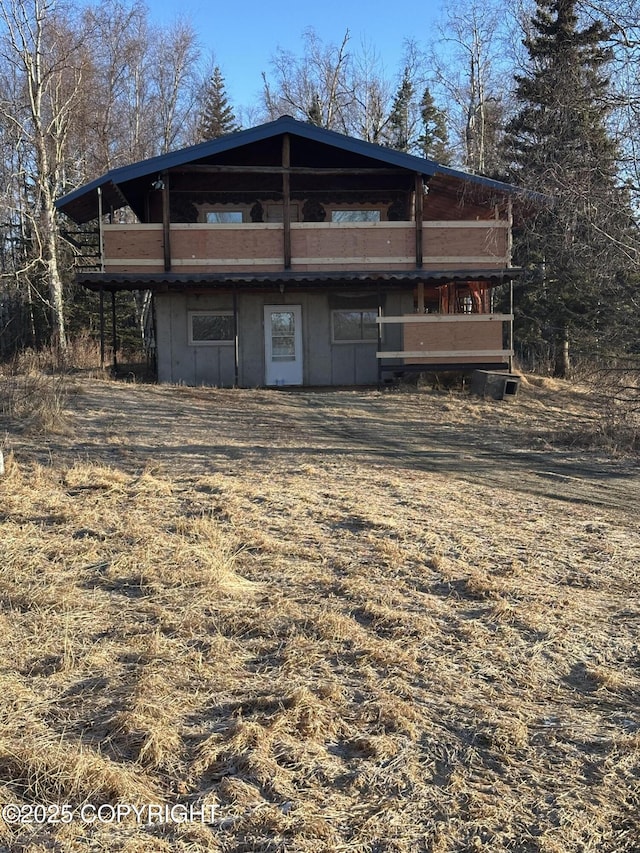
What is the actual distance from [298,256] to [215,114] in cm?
2750

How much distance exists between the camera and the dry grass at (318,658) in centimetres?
272

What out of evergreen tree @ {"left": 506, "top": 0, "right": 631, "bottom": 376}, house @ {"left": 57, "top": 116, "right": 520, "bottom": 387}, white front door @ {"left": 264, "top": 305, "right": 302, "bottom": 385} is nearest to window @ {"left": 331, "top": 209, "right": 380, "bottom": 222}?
house @ {"left": 57, "top": 116, "right": 520, "bottom": 387}

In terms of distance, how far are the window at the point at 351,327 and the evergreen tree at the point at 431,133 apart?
23151 millimetres

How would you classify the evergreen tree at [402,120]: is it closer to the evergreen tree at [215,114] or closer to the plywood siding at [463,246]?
the evergreen tree at [215,114]

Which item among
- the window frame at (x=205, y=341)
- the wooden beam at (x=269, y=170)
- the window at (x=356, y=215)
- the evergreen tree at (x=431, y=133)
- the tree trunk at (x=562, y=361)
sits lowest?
the tree trunk at (x=562, y=361)

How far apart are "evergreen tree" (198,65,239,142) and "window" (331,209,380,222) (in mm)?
22709

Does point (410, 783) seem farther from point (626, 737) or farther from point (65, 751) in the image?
point (65, 751)

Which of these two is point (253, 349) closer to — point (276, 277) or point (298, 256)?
point (276, 277)

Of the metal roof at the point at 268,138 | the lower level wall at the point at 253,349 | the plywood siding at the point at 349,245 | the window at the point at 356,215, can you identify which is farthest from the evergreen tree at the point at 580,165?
the lower level wall at the point at 253,349

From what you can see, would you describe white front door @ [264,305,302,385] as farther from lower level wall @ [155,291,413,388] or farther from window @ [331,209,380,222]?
window @ [331,209,380,222]

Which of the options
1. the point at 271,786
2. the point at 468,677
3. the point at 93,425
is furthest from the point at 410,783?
the point at 93,425

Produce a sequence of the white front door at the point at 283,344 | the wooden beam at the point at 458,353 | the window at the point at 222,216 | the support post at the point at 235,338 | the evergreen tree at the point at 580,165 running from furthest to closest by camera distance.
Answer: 1. the window at the point at 222,216
2. the white front door at the point at 283,344
3. the support post at the point at 235,338
4. the wooden beam at the point at 458,353
5. the evergreen tree at the point at 580,165

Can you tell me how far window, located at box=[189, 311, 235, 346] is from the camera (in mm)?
18250

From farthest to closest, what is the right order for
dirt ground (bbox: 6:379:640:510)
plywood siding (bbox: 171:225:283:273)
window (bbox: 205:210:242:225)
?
window (bbox: 205:210:242:225), plywood siding (bbox: 171:225:283:273), dirt ground (bbox: 6:379:640:510)
